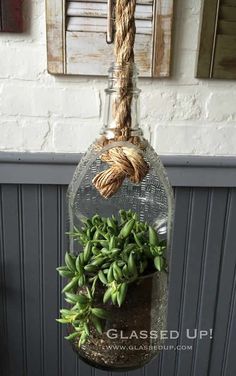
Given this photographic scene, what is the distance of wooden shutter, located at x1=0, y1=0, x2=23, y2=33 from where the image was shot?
842 mm

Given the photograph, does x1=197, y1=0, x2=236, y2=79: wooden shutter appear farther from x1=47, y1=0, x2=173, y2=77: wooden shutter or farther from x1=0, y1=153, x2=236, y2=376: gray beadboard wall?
x1=0, y1=153, x2=236, y2=376: gray beadboard wall

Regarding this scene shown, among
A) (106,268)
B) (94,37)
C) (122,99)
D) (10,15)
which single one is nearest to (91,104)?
(94,37)

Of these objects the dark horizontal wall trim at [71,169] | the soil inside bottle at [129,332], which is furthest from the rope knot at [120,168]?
the dark horizontal wall trim at [71,169]

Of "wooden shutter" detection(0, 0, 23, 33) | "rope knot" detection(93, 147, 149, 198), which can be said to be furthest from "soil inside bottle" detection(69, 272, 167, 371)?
"wooden shutter" detection(0, 0, 23, 33)

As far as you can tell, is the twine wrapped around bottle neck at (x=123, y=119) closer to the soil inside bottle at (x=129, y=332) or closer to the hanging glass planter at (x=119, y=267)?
the hanging glass planter at (x=119, y=267)

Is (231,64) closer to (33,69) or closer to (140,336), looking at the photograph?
(33,69)

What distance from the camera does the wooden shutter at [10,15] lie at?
842 millimetres

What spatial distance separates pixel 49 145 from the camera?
94 centimetres

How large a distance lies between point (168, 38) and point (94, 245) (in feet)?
1.67

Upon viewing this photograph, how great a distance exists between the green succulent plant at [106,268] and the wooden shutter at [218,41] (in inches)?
18.1

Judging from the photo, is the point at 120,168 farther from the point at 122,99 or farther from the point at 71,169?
the point at 71,169

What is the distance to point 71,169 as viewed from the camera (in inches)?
36.8

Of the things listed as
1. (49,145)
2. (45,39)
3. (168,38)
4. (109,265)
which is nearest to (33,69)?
(45,39)

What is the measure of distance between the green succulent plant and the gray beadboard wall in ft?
1.15
